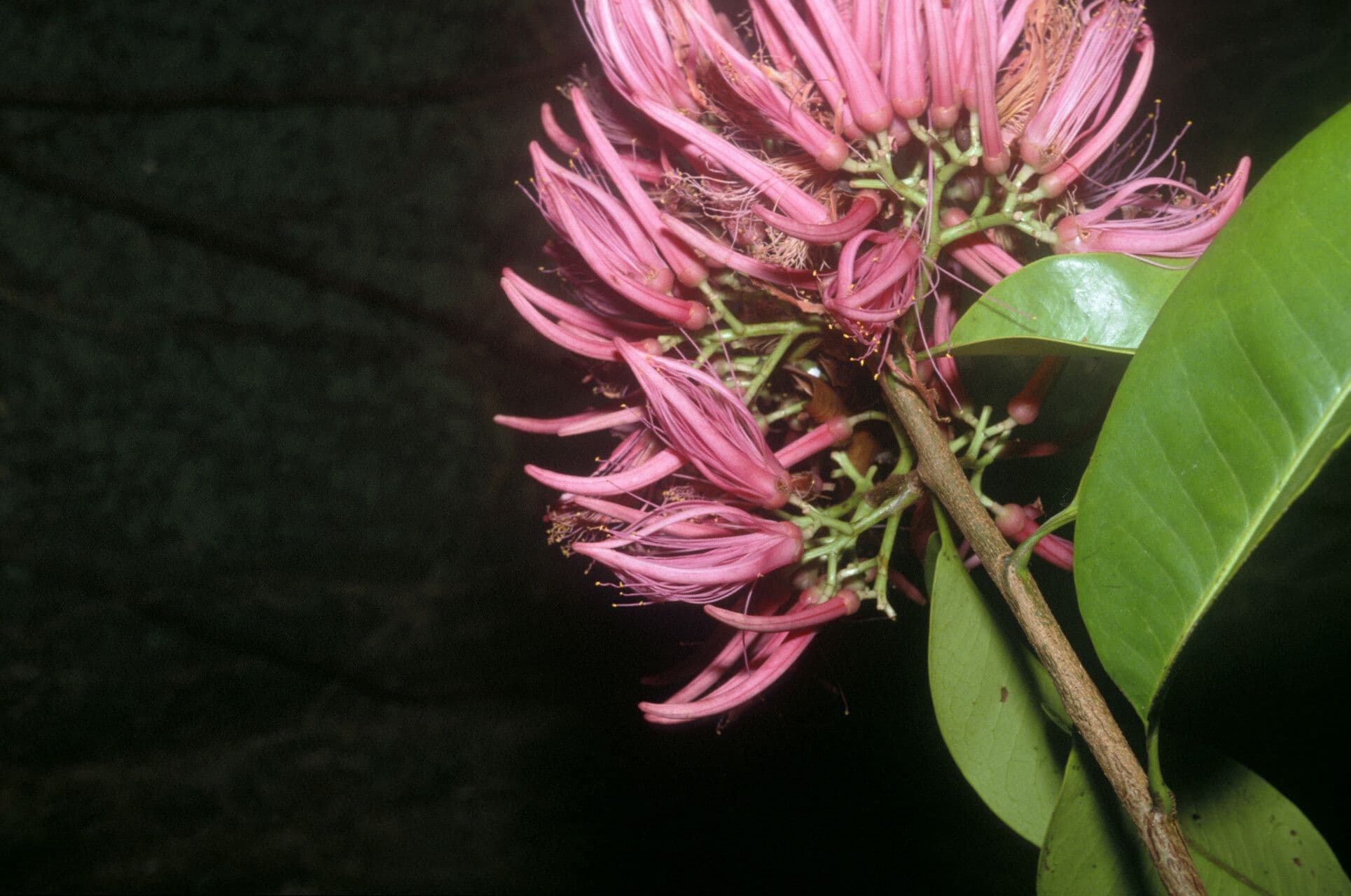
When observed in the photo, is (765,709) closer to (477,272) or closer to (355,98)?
(477,272)

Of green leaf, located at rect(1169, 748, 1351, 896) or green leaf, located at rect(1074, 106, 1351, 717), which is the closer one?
green leaf, located at rect(1074, 106, 1351, 717)

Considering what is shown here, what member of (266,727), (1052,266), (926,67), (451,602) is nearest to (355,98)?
(451,602)

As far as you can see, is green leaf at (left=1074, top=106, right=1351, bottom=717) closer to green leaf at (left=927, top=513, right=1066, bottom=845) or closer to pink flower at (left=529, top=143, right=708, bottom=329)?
green leaf at (left=927, top=513, right=1066, bottom=845)

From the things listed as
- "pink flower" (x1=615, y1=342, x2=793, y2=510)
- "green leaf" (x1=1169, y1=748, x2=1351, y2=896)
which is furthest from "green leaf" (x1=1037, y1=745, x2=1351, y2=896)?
"pink flower" (x1=615, y1=342, x2=793, y2=510)

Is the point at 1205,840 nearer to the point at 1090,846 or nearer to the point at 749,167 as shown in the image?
the point at 1090,846

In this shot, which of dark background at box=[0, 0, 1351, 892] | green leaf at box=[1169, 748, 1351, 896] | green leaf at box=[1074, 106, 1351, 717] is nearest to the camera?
green leaf at box=[1074, 106, 1351, 717]

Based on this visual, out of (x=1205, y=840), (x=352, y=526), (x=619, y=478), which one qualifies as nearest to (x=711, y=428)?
(x=619, y=478)
